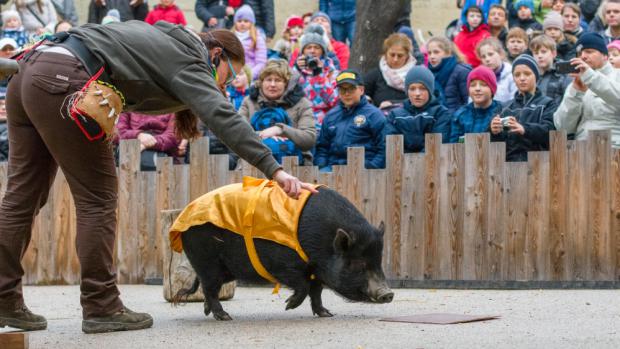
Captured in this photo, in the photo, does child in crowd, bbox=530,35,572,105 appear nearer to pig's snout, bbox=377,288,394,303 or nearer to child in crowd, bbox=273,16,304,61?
child in crowd, bbox=273,16,304,61

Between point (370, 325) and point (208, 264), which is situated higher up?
point (208, 264)

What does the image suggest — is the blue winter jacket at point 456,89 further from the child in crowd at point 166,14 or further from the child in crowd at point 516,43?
the child in crowd at point 166,14

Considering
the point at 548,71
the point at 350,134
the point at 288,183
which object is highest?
the point at 548,71

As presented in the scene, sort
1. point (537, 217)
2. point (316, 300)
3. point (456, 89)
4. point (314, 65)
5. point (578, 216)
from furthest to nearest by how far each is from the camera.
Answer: point (314, 65), point (456, 89), point (537, 217), point (578, 216), point (316, 300)

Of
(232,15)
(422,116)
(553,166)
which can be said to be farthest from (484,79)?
(232,15)

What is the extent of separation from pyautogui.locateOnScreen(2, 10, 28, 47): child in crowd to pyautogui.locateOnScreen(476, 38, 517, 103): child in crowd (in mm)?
6299

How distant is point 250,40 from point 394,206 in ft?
16.9

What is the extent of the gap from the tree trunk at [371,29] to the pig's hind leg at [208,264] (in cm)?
705

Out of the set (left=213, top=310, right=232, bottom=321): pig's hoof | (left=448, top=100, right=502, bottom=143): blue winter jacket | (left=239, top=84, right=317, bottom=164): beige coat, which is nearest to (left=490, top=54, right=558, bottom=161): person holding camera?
(left=448, top=100, right=502, bottom=143): blue winter jacket

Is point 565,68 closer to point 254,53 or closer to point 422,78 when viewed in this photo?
point 422,78

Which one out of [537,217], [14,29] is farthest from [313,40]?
[14,29]

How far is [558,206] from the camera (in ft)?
29.0

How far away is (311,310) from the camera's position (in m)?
7.34

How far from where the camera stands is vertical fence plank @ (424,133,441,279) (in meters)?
9.20
